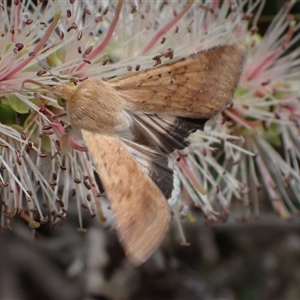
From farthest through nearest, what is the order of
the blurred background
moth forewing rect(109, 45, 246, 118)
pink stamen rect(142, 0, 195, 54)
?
1. the blurred background
2. pink stamen rect(142, 0, 195, 54)
3. moth forewing rect(109, 45, 246, 118)

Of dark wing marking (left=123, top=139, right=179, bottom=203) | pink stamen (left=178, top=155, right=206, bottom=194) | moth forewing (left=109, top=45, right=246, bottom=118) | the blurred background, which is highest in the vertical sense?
moth forewing (left=109, top=45, right=246, bottom=118)

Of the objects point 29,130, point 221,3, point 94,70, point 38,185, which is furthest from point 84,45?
point 221,3

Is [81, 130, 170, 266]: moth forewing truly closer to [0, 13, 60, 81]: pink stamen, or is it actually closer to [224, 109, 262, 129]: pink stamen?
[0, 13, 60, 81]: pink stamen

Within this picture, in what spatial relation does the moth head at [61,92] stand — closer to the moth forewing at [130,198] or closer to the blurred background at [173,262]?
the moth forewing at [130,198]

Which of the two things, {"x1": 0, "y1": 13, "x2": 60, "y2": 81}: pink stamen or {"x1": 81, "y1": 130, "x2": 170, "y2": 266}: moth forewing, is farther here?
{"x1": 0, "y1": 13, "x2": 60, "y2": 81}: pink stamen

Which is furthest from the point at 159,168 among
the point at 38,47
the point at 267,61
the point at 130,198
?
the point at 267,61

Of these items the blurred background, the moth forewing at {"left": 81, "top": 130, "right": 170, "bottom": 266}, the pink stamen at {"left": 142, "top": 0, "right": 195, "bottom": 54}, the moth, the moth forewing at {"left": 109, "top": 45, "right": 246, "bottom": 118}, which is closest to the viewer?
the moth forewing at {"left": 81, "top": 130, "right": 170, "bottom": 266}

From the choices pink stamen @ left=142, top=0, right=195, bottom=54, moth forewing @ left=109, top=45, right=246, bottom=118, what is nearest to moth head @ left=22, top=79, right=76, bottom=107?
moth forewing @ left=109, top=45, right=246, bottom=118

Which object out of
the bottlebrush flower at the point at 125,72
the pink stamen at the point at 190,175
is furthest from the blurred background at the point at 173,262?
the pink stamen at the point at 190,175
